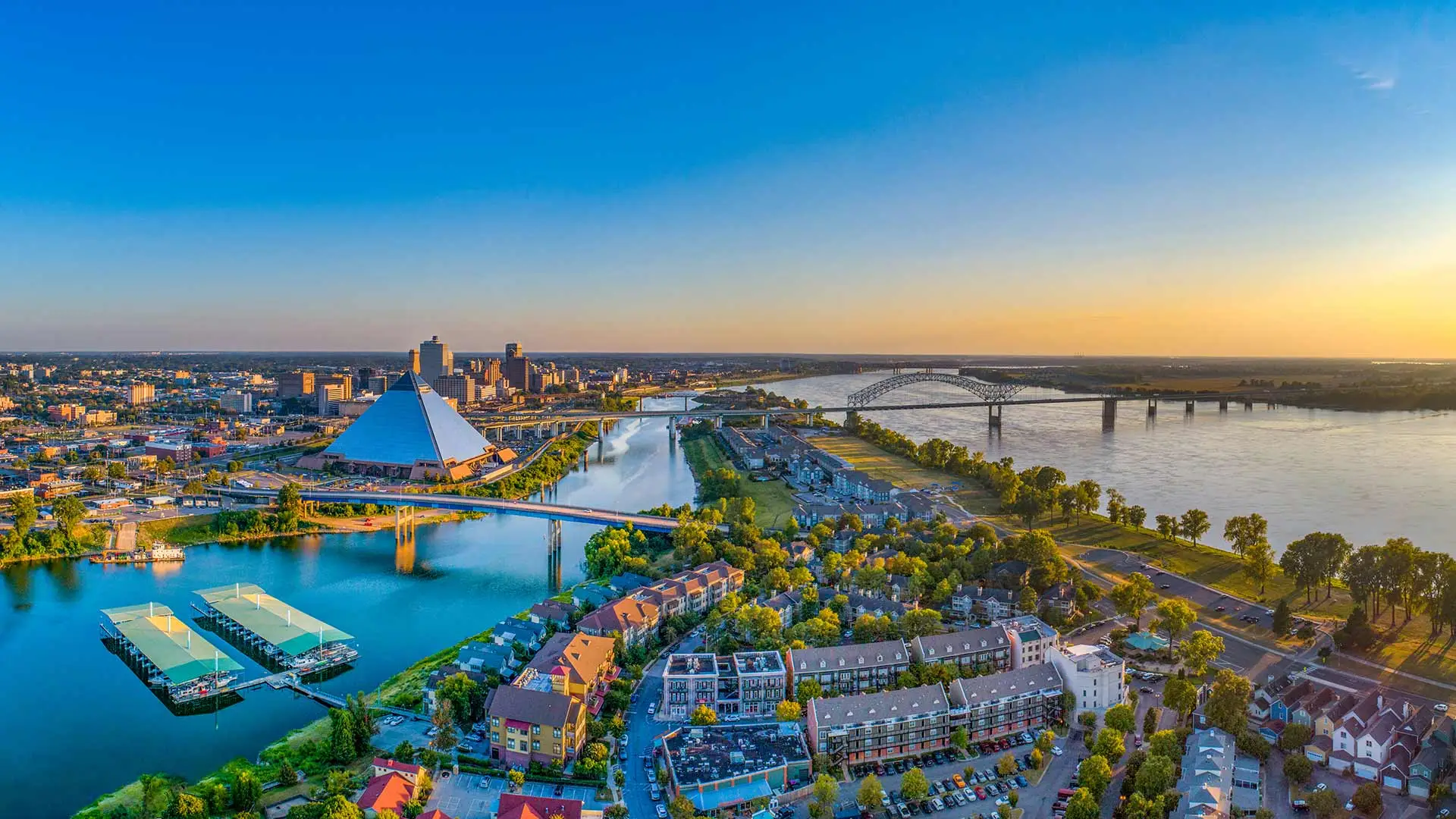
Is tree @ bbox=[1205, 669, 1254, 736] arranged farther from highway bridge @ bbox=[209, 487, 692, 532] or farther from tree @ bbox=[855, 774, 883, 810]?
highway bridge @ bbox=[209, 487, 692, 532]

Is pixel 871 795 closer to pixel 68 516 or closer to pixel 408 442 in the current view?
pixel 68 516

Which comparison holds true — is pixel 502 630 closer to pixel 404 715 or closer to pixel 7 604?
pixel 404 715

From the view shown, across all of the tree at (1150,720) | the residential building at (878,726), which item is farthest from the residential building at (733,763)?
the tree at (1150,720)

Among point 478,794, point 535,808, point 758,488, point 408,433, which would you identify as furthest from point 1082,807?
point 408,433

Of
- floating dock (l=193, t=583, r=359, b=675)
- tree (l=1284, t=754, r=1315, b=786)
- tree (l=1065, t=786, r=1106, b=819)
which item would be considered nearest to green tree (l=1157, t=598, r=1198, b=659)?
tree (l=1284, t=754, r=1315, b=786)

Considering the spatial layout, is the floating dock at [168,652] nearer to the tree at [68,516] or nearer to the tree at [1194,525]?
the tree at [68,516]
